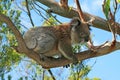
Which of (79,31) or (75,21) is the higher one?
(75,21)

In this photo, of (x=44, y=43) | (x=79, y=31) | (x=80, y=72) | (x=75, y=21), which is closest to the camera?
(x=44, y=43)

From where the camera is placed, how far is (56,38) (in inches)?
216

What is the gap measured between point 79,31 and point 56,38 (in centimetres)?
33

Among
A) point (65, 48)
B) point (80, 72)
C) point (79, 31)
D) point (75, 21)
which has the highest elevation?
point (75, 21)

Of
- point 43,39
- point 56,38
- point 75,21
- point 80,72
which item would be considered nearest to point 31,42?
point 43,39

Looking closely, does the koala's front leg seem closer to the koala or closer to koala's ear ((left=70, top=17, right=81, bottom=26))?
the koala

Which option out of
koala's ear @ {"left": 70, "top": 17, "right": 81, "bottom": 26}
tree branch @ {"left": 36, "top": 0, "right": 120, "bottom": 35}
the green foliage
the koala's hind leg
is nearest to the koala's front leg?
the koala's hind leg

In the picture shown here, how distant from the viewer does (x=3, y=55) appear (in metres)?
12.1

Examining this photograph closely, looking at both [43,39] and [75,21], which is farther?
[75,21]

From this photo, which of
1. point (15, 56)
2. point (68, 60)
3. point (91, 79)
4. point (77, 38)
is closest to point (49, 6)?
point (77, 38)

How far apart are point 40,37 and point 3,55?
6.95 m

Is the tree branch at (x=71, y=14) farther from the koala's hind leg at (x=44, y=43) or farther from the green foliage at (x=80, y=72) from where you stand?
the green foliage at (x=80, y=72)

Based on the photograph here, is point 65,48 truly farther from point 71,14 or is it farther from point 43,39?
point 71,14

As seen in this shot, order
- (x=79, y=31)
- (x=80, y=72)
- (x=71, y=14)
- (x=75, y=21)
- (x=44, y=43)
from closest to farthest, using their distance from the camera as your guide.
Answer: (x=44, y=43) → (x=75, y=21) → (x=79, y=31) → (x=71, y=14) → (x=80, y=72)
